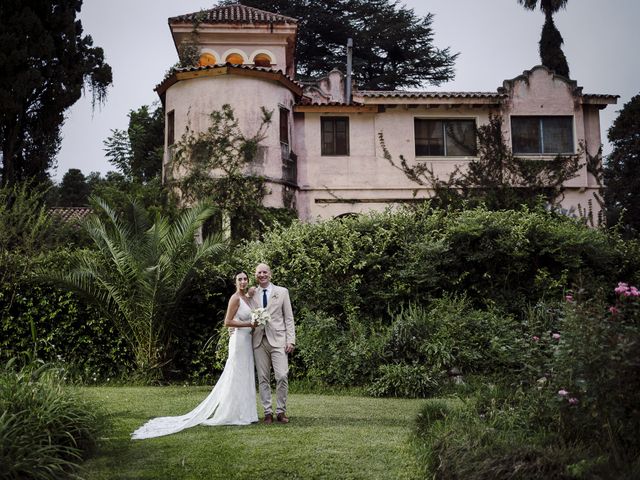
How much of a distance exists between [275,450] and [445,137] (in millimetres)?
20236

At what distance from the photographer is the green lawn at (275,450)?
6.55 meters

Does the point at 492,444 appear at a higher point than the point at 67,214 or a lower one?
lower

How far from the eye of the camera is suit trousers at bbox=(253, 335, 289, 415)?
29.4 ft

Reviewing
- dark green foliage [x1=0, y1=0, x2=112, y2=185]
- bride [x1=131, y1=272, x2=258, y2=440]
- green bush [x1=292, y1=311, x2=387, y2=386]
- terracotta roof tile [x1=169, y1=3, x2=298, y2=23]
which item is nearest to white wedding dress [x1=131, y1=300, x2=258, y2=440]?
bride [x1=131, y1=272, x2=258, y2=440]

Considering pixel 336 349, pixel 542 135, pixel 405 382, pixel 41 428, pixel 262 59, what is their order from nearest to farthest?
1. pixel 41 428
2. pixel 405 382
3. pixel 336 349
4. pixel 542 135
5. pixel 262 59

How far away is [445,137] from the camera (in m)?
25.9

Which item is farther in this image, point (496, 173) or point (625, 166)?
point (625, 166)

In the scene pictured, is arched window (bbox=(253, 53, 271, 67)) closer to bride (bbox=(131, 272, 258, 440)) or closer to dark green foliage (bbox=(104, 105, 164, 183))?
dark green foliage (bbox=(104, 105, 164, 183))

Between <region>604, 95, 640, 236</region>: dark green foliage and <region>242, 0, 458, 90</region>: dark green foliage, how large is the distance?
11721mm

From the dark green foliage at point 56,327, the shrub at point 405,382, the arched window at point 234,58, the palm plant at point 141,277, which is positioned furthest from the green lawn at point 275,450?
the arched window at point 234,58

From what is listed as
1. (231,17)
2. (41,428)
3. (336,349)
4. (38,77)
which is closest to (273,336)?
(41,428)

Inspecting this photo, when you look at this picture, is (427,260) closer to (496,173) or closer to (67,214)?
(496,173)

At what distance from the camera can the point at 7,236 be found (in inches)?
643

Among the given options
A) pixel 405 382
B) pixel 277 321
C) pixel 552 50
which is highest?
pixel 552 50
